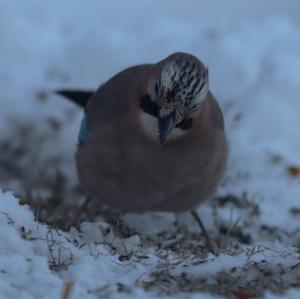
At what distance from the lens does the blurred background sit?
16.7 ft

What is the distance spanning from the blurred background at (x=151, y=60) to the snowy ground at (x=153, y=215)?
10 mm

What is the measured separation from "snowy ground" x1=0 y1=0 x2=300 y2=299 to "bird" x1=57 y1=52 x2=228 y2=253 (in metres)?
0.24

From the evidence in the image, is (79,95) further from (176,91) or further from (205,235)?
(176,91)

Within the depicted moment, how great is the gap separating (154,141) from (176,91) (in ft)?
1.15

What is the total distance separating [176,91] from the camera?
11.6ft

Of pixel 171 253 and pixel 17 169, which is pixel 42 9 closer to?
pixel 17 169

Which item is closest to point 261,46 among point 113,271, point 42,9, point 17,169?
point 42,9

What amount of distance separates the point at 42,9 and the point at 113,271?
443cm

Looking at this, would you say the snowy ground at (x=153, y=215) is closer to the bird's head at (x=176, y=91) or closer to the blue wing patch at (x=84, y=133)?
the blue wing patch at (x=84, y=133)

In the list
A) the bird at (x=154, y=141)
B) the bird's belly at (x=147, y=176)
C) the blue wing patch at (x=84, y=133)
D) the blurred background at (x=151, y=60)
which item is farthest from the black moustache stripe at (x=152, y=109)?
the blurred background at (x=151, y=60)

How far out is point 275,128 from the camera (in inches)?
216

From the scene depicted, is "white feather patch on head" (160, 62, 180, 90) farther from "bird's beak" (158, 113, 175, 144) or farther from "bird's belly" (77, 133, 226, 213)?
"bird's belly" (77, 133, 226, 213)

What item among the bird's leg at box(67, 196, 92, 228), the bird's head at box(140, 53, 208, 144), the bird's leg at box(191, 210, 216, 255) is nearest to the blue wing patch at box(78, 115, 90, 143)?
the bird's leg at box(67, 196, 92, 228)

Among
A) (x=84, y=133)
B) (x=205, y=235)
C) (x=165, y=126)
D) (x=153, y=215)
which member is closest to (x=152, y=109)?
(x=165, y=126)
